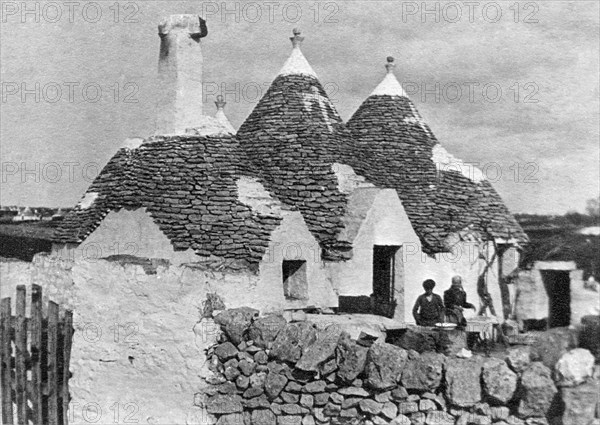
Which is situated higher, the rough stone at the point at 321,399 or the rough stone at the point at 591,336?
the rough stone at the point at 591,336

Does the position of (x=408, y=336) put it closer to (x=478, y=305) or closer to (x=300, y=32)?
(x=478, y=305)

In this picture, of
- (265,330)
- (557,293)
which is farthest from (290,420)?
(557,293)

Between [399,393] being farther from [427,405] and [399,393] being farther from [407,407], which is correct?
[427,405]

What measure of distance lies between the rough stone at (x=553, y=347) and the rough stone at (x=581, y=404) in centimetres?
43

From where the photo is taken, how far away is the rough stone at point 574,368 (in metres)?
5.45

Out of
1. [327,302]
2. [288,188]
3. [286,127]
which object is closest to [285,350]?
[327,302]

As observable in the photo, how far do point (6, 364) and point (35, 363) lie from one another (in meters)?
0.55

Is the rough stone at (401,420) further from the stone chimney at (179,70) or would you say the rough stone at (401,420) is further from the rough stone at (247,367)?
the stone chimney at (179,70)

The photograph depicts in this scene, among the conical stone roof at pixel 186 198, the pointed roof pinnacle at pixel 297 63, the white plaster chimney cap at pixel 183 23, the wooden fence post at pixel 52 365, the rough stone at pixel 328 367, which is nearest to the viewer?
the rough stone at pixel 328 367

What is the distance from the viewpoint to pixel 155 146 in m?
12.3

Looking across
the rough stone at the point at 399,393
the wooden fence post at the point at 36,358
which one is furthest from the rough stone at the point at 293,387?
the wooden fence post at the point at 36,358

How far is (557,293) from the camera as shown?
14758 mm

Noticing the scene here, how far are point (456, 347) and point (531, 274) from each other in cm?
851

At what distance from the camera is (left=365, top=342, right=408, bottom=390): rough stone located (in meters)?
6.18
